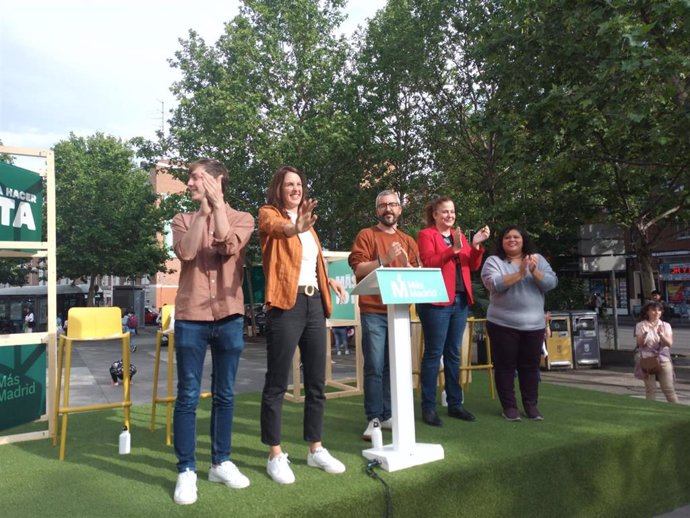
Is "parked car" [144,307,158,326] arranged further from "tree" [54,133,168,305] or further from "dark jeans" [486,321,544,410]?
"dark jeans" [486,321,544,410]

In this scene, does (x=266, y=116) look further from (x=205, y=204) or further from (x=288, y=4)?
(x=205, y=204)

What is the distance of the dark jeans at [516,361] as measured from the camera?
436cm

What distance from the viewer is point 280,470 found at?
279 centimetres

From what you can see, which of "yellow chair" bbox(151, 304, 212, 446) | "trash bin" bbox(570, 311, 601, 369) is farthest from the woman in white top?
"trash bin" bbox(570, 311, 601, 369)

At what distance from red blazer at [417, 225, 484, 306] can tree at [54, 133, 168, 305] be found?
27.7 meters

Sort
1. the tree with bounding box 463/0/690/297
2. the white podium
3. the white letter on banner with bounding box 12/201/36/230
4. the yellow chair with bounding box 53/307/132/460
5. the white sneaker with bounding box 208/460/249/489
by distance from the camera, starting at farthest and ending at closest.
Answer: the tree with bounding box 463/0/690/297 → the white letter on banner with bounding box 12/201/36/230 → the yellow chair with bounding box 53/307/132/460 → the white podium → the white sneaker with bounding box 208/460/249/489

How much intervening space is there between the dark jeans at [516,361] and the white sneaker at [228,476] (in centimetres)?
242

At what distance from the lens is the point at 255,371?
38.5 feet

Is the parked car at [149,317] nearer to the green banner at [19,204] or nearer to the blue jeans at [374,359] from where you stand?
the green banner at [19,204]

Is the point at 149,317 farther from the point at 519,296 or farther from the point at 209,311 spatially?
the point at 209,311

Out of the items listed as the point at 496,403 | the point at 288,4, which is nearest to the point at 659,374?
the point at 496,403

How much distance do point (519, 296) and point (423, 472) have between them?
1.97 metres

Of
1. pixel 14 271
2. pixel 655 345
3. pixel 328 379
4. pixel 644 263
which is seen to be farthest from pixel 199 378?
pixel 14 271

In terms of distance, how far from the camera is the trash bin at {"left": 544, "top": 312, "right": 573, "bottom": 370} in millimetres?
11102
